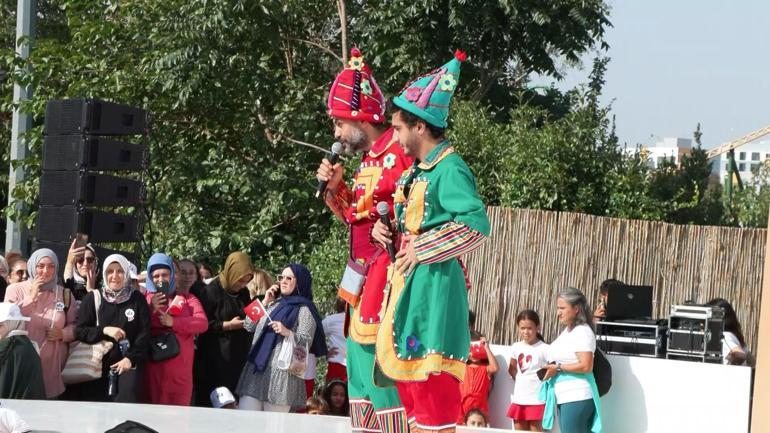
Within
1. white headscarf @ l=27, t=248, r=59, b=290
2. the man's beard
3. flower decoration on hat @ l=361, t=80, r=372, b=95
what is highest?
flower decoration on hat @ l=361, t=80, r=372, b=95

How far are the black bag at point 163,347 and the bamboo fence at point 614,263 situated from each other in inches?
152

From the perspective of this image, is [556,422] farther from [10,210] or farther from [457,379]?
[10,210]

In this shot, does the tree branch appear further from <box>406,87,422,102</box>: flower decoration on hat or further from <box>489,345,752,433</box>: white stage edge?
<box>406,87,422,102</box>: flower decoration on hat

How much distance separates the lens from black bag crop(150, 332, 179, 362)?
28.1 ft

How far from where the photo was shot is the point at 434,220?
4.91 metres

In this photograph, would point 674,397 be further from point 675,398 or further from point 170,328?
point 170,328

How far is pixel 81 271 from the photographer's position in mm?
9375

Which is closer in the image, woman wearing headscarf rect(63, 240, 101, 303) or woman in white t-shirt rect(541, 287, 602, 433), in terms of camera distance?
woman in white t-shirt rect(541, 287, 602, 433)

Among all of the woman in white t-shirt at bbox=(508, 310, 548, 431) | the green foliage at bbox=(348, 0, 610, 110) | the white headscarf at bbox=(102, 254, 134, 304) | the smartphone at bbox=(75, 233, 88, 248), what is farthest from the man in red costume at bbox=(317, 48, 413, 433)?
the green foliage at bbox=(348, 0, 610, 110)

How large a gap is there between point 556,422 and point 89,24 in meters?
8.78

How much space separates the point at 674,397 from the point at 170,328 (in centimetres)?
354

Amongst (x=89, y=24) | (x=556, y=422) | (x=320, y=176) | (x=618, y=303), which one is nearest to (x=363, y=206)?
(x=320, y=176)

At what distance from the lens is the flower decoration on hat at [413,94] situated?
4980mm

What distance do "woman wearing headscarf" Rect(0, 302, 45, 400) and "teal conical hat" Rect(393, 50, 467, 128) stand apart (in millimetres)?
3629
